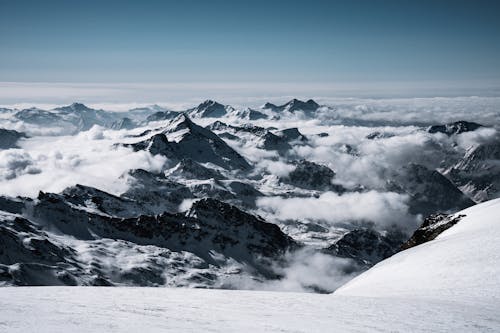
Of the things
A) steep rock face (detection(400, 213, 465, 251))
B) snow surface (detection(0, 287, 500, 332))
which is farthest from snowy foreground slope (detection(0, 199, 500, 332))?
steep rock face (detection(400, 213, 465, 251))

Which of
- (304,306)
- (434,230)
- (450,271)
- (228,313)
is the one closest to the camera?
(228,313)

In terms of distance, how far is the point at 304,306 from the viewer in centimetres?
2738

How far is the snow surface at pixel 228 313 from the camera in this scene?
68.7 feet

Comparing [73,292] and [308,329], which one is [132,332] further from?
[73,292]

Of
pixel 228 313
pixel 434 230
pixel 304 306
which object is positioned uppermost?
pixel 228 313

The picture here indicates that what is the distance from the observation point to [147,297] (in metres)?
29.5

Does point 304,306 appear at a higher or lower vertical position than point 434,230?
higher

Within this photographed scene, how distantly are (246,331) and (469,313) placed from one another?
1329cm

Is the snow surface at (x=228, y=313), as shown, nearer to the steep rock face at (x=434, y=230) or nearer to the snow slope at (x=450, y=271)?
the snow slope at (x=450, y=271)

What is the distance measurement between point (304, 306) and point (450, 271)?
44.4 feet

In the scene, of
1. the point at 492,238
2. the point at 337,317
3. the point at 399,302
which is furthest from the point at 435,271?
the point at 337,317

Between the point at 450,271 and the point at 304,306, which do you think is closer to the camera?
the point at 304,306

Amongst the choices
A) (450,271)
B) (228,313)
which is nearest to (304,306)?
(228,313)

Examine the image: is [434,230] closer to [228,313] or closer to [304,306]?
[304,306]
